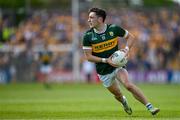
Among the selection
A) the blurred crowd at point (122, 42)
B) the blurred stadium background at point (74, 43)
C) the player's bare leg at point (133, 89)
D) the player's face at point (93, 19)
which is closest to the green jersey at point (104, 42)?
the player's face at point (93, 19)

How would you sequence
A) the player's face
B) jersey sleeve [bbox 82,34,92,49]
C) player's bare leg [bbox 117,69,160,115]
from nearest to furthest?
1. player's bare leg [bbox 117,69,160,115]
2. the player's face
3. jersey sleeve [bbox 82,34,92,49]

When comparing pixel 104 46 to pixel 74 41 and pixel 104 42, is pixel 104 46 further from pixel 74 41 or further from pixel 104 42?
pixel 74 41

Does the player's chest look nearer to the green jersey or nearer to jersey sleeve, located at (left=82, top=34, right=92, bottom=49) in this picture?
the green jersey

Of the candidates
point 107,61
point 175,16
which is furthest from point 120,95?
point 175,16

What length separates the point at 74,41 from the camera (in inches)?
1845

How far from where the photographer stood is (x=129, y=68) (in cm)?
4512

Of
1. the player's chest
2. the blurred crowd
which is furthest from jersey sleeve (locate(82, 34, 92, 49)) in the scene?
the blurred crowd

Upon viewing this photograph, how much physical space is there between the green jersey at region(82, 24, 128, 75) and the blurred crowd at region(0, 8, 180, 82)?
29.0 metres

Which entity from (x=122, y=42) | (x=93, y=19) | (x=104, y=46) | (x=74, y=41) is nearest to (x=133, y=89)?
(x=104, y=46)

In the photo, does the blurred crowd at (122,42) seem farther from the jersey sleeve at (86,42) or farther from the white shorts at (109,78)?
the jersey sleeve at (86,42)

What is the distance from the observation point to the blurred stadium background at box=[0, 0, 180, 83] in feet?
148

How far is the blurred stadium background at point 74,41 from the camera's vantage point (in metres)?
45.0

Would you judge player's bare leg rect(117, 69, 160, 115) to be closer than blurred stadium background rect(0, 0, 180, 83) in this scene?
Yes

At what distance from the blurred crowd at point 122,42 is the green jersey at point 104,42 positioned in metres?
29.0
